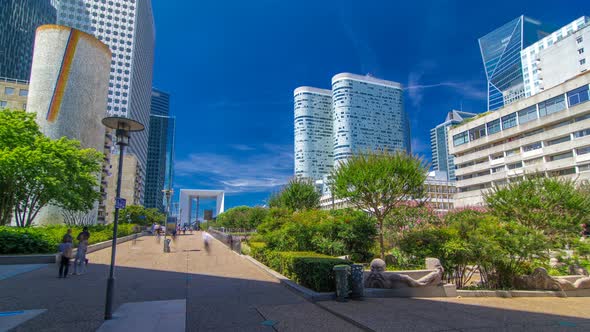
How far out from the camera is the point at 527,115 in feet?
205

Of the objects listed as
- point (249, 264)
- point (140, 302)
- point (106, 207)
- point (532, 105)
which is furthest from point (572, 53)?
point (106, 207)

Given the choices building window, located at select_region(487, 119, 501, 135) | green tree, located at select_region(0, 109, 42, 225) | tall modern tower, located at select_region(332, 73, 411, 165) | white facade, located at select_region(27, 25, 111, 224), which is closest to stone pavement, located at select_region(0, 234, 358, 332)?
green tree, located at select_region(0, 109, 42, 225)

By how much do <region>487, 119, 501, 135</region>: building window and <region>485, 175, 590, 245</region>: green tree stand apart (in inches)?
2070

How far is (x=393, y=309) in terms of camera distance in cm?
771

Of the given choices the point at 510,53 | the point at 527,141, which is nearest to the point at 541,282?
the point at 527,141

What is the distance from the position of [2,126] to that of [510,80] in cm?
20553

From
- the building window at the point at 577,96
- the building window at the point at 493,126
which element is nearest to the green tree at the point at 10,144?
the building window at the point at 577,96

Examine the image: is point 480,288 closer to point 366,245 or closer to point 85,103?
point 366,245

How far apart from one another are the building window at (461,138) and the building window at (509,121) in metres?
9.16

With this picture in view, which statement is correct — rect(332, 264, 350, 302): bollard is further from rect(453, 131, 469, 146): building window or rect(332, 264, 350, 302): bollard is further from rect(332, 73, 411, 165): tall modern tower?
rect(332, 73, 411, 165): tall modern tower

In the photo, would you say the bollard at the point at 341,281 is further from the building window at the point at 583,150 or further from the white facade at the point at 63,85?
the building window at the point at 583,150

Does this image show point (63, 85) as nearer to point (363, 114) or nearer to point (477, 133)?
point (477, 133)

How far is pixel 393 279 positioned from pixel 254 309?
4411mm

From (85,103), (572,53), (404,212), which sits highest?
(572,53)
